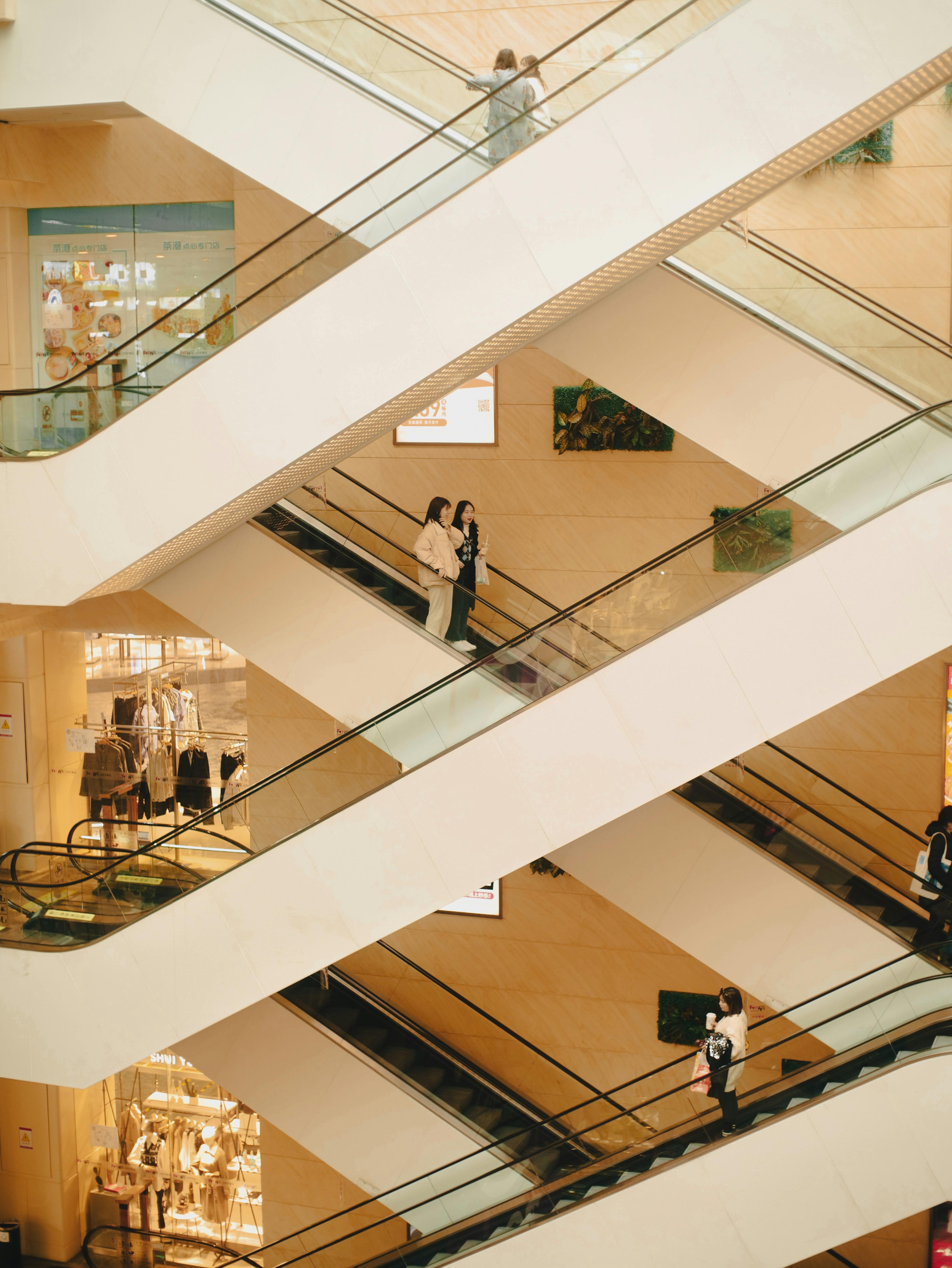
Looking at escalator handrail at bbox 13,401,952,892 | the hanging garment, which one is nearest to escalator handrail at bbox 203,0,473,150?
escalator handrail at bbox 13,401,952,892

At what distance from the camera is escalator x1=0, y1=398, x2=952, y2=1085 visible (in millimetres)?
7059

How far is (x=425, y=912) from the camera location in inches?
315

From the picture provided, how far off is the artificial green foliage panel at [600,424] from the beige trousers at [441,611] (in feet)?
8.24

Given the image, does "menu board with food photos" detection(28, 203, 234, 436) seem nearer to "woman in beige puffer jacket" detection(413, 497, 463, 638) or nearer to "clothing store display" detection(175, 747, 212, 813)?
"woman in beige puffer jacket" detection(413, 497, 463, 638)

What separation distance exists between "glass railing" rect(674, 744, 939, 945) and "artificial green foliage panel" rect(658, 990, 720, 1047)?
2.10 meters

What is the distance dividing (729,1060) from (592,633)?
3031 millimetres

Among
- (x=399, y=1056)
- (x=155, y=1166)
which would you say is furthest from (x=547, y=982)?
(x=155, y=1166)

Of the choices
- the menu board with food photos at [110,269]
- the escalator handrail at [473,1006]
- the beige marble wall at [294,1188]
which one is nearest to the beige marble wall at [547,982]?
the escalator handrail at [473,1006]

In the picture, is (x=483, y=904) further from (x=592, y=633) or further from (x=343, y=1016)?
(x=592, y=633)

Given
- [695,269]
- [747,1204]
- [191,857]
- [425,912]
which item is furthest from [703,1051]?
[695,269]

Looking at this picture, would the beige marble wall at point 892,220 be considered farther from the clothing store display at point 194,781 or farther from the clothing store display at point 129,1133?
the clothing store display at point 129,1133

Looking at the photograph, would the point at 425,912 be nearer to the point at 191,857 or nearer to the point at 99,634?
the point at 191,857

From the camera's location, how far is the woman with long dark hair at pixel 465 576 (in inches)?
359

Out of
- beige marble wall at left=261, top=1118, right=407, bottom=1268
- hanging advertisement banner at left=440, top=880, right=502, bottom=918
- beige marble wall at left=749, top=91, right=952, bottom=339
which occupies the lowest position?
beige marble wall at left=261, top=1118, right=407, bottom=1268
